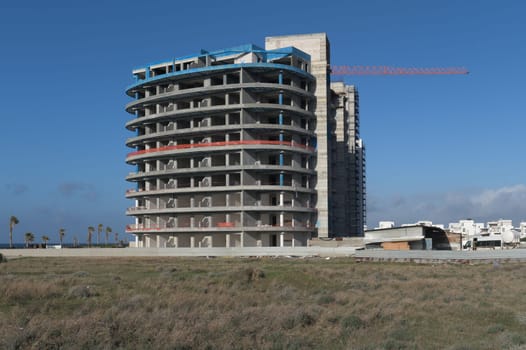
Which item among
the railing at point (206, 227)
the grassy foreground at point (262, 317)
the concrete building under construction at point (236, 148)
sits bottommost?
the grassy foreground at point (262, 317)

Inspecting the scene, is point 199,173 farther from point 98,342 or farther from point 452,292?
point 98,342

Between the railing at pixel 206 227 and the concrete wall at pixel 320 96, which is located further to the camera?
the concrete wall at pixel 320 96

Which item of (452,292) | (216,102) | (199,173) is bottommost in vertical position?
(452,292)

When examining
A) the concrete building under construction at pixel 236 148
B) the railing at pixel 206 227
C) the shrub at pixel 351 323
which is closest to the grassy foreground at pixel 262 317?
the shrub at pixel 351 323

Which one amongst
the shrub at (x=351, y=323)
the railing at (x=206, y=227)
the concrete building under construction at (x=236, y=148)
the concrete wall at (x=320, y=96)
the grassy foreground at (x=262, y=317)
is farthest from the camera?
the concrete wall at (x=320, y=96)

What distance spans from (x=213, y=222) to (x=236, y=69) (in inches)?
1063

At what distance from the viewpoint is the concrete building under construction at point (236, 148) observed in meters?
90.8

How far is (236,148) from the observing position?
90.1 meters

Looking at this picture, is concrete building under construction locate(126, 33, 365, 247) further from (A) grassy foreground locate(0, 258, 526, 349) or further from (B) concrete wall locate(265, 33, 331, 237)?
(A) grassy foreground locate(0, 258, 526, 349)

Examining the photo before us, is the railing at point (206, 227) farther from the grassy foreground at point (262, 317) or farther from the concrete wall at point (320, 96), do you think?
the grassy foreground at point (262, 317)

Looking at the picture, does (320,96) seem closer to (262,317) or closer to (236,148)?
(236,148)

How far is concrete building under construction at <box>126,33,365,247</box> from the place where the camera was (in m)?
90.8

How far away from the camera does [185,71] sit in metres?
95.7

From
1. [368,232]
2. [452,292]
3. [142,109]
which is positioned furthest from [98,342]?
[142,109]
